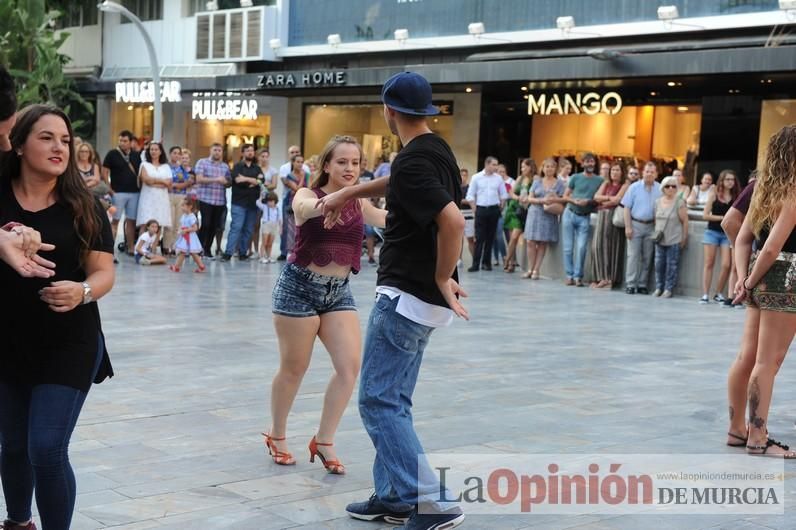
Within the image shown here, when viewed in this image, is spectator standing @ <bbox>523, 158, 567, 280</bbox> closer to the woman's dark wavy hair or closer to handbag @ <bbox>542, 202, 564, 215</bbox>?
handbag @ <bbox>542, 202, 564, 215</bbox>

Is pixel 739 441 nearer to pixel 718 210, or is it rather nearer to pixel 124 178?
pixel 718 210

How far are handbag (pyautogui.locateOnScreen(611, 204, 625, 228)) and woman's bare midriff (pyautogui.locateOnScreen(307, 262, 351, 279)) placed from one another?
11033 mm

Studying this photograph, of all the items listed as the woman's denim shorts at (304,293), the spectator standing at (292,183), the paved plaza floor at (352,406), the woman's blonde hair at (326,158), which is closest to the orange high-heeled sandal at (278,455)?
the paved plaza floor at (352,406)

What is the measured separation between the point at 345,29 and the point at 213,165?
11.1 metres

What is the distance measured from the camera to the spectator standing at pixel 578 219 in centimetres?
1672

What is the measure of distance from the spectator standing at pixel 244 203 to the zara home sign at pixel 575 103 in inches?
310

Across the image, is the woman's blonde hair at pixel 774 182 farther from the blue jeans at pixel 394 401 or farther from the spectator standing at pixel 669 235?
the spectator standing at pixel 669 235

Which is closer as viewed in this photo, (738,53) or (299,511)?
(299,511)

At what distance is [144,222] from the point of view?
17.2 meters

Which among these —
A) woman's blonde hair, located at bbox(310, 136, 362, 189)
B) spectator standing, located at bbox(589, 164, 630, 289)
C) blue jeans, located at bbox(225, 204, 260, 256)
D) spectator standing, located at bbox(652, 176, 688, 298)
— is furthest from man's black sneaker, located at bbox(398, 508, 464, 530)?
blue jeans, located at bbox(225, 204, 260, 256)

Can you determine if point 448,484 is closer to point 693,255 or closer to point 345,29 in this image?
point 693,255

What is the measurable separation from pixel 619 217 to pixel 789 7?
216 inches

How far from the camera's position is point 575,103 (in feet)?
75.4

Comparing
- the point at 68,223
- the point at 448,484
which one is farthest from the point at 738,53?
the point at 68,223
